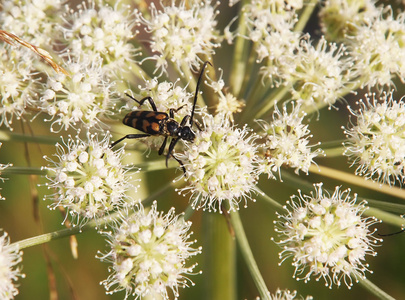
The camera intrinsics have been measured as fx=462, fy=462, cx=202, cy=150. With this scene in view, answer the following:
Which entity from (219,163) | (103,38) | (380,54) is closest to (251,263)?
(219,163)

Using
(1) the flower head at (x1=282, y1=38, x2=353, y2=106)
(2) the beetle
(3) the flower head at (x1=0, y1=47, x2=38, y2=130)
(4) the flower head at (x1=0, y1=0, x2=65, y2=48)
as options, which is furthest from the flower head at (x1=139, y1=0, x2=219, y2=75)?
(3) the flower head at (x1=0, y1=47, x2=38, y2=130)

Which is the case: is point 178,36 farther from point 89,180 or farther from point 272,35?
point 89,180

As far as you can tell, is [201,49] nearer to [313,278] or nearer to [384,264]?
[313,278]

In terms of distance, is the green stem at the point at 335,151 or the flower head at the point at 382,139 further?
the green stem at the point at 335,151

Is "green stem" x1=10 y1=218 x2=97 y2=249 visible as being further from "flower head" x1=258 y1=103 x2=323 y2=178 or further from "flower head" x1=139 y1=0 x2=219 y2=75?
"flower head" x1=139 y1=0 x2=219 y2=75

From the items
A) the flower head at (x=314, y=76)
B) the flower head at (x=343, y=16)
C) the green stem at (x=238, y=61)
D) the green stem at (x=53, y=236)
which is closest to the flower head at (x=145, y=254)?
the green stem at (x=53, y=236)

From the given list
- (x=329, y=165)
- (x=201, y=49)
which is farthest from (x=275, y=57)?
(x=329, y=165)

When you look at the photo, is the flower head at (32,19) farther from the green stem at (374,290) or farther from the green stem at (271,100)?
the green stem at (374,290)
